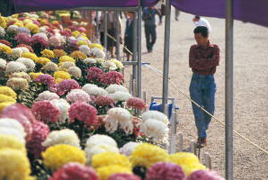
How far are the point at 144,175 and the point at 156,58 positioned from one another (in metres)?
13.3

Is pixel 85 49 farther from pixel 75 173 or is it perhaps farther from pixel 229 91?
pixel 75 173

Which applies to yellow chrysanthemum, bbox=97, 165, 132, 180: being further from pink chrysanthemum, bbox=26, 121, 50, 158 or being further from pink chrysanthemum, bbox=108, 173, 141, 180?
pink chrysanthemum, bbox=26, 121, 50, 158

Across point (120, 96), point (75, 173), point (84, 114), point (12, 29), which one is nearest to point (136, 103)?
point (120, 96)

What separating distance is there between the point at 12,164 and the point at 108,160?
19.1 inches

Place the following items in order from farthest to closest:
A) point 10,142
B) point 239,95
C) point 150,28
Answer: point 150,28
point 239,95
point 10,142

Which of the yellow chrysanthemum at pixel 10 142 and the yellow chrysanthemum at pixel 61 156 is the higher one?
the yellow chrysanthemum at pixel 10 142

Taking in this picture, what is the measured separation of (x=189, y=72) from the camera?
1340 centimetres

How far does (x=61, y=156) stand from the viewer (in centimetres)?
243

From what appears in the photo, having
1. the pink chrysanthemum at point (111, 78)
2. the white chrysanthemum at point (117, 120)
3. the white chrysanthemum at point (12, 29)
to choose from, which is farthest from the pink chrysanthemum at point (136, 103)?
the white chrysanthemum at point (12, 29)

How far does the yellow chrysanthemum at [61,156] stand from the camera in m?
2.42

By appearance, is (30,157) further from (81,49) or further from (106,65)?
(81,49)

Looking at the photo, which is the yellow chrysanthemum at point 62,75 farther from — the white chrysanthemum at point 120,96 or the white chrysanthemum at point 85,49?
the white chrysanthemum at point 85,49

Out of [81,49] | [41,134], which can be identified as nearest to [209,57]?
[81,49]

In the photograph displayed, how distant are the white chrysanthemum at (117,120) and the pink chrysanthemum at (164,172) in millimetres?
910
